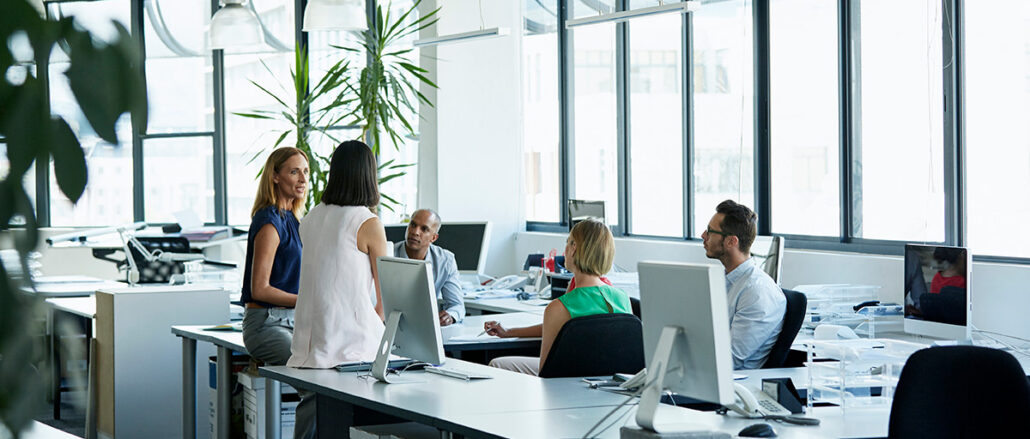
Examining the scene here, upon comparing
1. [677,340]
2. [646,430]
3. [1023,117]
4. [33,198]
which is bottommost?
[646,430]

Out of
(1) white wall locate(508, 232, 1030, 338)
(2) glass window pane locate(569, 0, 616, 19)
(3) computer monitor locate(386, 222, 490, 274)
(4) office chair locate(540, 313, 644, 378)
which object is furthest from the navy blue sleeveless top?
(2) glass window pane locate(569, 0, 616, 19)

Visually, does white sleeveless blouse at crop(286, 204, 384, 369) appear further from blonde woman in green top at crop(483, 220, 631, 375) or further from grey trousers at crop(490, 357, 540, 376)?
grey trousers at crop(490, 357, 540, 376)

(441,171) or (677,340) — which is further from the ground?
(441,171)

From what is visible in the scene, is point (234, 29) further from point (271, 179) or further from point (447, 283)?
point (271, 179)

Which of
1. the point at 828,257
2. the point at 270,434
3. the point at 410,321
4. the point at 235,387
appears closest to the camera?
the point at 410,321

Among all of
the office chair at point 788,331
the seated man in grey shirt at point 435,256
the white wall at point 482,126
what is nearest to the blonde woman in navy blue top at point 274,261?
the seated man in grey shirt at point 435,256

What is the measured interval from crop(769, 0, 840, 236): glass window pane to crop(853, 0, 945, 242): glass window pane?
0.71ft

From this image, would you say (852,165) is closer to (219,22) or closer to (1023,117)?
(1023,117)

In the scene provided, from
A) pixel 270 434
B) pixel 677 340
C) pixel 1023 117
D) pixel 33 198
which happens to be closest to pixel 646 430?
pixel 677 340

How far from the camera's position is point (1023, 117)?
474 cm

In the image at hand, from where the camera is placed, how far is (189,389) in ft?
16.5

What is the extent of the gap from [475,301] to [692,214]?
1857 millimetres

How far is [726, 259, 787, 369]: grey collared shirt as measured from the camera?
3.75 m

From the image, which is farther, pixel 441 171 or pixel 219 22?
pixel 441 171
